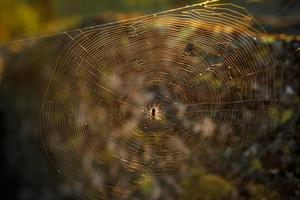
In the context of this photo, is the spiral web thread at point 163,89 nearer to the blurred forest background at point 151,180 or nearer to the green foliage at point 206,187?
the blurred forest background at point 151,180

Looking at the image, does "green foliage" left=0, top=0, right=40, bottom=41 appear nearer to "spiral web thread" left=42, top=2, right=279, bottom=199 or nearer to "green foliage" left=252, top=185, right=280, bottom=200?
"spiral web thread" left=42, top=2, right=279, bottom=199

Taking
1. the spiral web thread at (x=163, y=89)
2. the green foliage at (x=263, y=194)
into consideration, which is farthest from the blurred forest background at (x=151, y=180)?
the spiral web thread at (x=163, y=89)

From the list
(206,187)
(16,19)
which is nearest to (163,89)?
(206,187)

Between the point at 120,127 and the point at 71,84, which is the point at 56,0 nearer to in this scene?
the point at 71,84

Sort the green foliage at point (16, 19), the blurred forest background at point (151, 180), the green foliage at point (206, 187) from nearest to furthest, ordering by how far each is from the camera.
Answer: the blurred forest background at point (151, 180), the green foliage at point (206, 187), the green foliage at point (16, 19)

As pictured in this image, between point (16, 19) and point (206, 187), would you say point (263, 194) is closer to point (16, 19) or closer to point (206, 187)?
point (206, 187)

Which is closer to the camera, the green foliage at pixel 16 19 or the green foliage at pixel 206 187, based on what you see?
the green foliage at pixel 206 187

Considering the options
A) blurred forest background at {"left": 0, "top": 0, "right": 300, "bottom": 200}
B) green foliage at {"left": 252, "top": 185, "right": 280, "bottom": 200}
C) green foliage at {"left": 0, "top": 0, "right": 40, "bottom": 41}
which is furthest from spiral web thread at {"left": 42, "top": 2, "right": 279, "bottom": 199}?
green foliage at {"left": 0, "top": 0, "right": 40, "bottom": 41}
